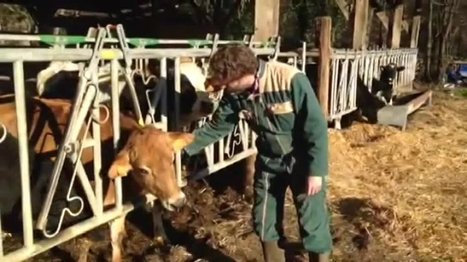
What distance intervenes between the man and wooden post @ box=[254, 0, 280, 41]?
2.51 m

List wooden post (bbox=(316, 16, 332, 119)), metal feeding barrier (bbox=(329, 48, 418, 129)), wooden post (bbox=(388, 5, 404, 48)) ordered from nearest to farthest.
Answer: wooden post (bbox=(316, 16, 332, 119)) < metal feeding barrier (bbox=(329, 48, 418, 129)) < wooden post (bbox=(388, 5, 404, 48))

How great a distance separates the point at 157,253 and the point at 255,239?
878 millimetres

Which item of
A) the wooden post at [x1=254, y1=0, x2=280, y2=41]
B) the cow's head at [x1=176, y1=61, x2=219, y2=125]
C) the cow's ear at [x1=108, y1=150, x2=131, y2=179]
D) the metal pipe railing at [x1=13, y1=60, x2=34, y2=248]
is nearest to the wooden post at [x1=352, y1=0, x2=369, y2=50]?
the wooden post at [x1=254, y1=0, x2=280, y2=41]

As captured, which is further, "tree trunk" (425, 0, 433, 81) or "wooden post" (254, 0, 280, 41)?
"tree trunk" (425, 0, 433, 81)

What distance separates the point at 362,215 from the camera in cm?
543

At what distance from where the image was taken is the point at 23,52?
2.81m

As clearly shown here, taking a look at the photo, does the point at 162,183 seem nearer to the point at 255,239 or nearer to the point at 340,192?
the point at 255,239

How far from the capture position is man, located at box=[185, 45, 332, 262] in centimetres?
348

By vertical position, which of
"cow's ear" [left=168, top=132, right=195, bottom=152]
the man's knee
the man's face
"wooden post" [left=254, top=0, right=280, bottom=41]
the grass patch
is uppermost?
"wooden post" [left=254, top=0, right=280, bottom=41]

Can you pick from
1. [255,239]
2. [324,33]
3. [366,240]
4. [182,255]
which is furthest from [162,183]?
[324,33]

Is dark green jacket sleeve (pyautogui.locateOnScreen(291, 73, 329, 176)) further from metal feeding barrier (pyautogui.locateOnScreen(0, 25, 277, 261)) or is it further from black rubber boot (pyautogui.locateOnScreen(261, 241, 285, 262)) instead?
metal feeding barrier (pyautogui.locateOnScreen(0, 25, 277, 261))

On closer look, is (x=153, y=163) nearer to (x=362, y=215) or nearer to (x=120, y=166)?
(x=120, y=166)

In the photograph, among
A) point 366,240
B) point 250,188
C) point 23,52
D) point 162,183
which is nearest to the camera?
point 23,52

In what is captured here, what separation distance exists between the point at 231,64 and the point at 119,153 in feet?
2.93
